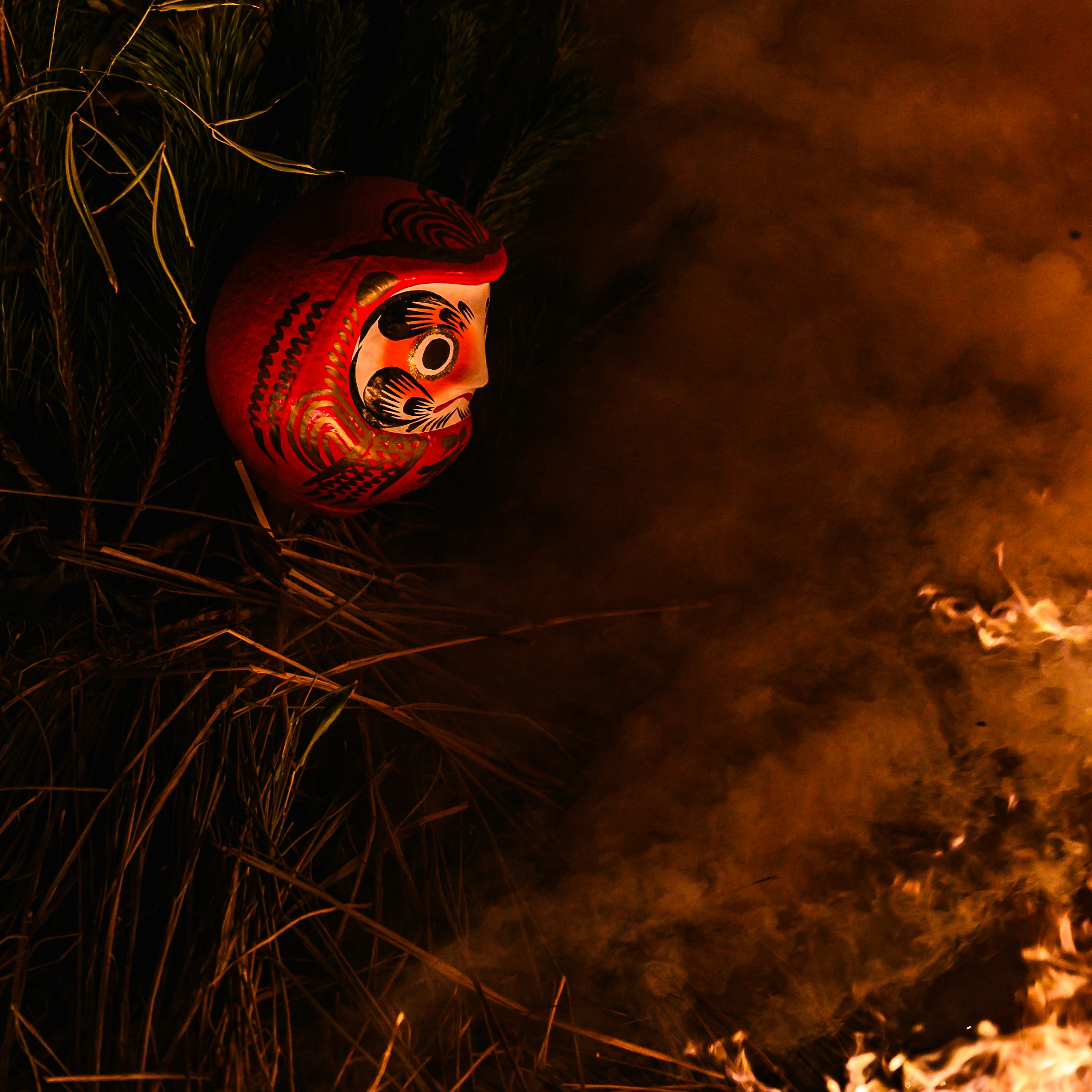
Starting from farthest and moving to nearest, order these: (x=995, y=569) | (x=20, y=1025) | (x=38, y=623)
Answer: (x=995, y=569) → (x=38, y=623) → (x=20, y=1025)

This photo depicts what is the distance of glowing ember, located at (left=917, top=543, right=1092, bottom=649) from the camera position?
107cm

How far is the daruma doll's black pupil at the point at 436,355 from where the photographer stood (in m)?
0.91

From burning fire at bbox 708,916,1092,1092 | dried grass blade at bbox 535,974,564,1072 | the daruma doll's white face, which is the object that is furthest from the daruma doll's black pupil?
burning fire at bbox 708,916,1092,1092

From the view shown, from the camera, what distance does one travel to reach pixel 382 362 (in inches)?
35.6

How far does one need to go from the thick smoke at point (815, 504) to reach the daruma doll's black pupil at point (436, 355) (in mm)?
327

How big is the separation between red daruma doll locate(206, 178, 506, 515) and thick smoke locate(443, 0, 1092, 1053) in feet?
1.02

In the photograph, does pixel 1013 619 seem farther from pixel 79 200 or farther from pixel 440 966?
pixel 79 200

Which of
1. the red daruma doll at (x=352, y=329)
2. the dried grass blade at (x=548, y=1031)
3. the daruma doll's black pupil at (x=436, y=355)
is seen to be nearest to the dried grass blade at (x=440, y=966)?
the dried grass blade at (x=548, y=1031)

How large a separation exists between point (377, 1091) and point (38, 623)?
623 millimetres

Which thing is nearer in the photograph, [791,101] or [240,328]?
[240,328]

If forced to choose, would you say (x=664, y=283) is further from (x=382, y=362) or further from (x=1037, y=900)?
(x=1037, y=900)

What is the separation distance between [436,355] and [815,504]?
0.56 meters

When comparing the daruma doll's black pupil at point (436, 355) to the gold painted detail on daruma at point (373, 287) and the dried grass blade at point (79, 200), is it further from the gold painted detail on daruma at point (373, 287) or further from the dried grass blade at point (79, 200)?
the dried grass blade at point (79, 200)

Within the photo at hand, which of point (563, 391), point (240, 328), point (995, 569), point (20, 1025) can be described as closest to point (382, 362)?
point (240, 328)
